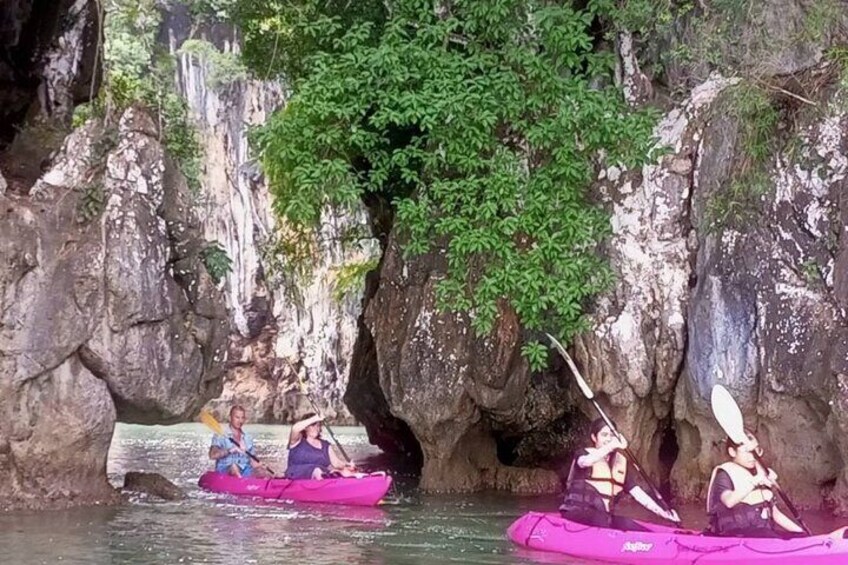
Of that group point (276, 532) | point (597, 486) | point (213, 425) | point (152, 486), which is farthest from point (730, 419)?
point (213, 425)

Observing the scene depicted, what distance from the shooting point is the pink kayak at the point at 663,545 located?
28.0ft

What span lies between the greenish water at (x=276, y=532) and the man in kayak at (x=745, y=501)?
4.71 feet

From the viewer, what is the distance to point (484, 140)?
14.1m

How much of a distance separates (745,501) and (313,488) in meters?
6.24

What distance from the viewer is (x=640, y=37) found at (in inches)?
606

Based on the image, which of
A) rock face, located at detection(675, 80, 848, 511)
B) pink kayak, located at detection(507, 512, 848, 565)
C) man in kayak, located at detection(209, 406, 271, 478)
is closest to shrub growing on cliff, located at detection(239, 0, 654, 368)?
rock face, located at detection(675, 80, 848, 511)

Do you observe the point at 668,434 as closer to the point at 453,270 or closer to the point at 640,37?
the point at 453,270

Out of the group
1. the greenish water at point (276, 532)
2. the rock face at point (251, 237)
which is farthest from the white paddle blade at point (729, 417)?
the rock face at point (251, 237)

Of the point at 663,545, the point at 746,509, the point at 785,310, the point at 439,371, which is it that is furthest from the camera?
the point at 439,371

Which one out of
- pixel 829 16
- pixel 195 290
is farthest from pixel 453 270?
pixel 829 16

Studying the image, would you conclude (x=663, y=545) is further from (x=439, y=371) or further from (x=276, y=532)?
(x=439, y=371)

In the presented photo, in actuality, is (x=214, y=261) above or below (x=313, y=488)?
above

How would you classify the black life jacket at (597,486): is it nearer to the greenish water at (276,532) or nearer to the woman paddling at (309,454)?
the greenish water at (276,532)

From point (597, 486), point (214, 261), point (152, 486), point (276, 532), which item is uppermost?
point (214, 261)
